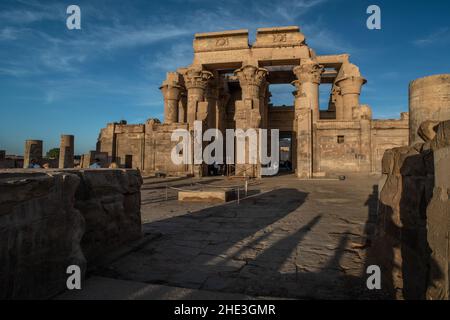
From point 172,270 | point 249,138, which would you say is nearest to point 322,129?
point 249,138

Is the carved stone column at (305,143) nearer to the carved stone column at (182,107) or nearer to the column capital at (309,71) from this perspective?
the column capital at (309,71)

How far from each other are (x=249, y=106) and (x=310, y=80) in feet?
17.8

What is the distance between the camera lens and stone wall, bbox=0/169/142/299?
220 centimetres

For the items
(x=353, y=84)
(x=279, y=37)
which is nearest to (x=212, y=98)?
(x=279, y=37)

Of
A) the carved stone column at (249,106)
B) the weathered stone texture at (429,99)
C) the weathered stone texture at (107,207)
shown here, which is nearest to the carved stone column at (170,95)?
the carved stone column at (249,106)

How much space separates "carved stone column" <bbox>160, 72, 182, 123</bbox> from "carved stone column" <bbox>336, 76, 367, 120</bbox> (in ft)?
46.8

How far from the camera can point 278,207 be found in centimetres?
790

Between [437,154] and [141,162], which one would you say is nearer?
[437,154]

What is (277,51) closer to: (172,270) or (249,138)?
(249,138)

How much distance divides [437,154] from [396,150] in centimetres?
159

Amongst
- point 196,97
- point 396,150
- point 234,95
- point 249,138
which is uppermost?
point 234,95

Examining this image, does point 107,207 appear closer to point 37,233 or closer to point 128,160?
point 37,233
